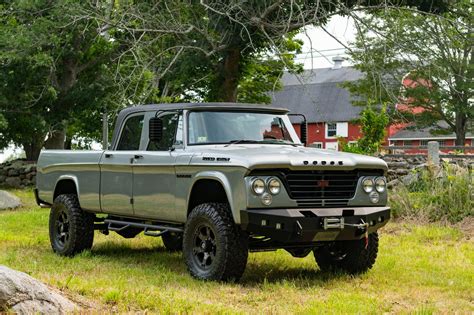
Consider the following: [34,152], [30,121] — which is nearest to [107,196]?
[30,121]

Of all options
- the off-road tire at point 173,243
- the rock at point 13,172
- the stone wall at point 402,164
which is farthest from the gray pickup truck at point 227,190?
the rock at point 13,172

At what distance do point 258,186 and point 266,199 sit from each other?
0.15 m

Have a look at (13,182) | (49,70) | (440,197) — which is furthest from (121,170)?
(13,182)

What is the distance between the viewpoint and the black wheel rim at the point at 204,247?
8266mm

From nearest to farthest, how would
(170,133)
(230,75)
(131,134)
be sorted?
(170,133) → (131,134) → (230,75)

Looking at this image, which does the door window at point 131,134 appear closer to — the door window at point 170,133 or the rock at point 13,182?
the door window at point 170,133

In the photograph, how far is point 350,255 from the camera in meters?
9.10

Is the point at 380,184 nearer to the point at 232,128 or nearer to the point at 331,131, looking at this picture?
the point at 232,128

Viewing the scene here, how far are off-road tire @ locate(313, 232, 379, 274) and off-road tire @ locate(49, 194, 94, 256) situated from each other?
3.25 m

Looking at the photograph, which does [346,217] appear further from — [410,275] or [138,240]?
[138,240]

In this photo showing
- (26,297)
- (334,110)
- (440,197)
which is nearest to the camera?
(26,297)

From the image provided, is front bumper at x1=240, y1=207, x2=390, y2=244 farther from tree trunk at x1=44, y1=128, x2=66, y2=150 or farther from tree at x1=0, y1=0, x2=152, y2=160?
tree trunk at x1=44, y1=128, x2=66, y2=150

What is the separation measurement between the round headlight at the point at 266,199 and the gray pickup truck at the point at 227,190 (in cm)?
1

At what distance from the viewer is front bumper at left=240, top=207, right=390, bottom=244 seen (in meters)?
7.70
